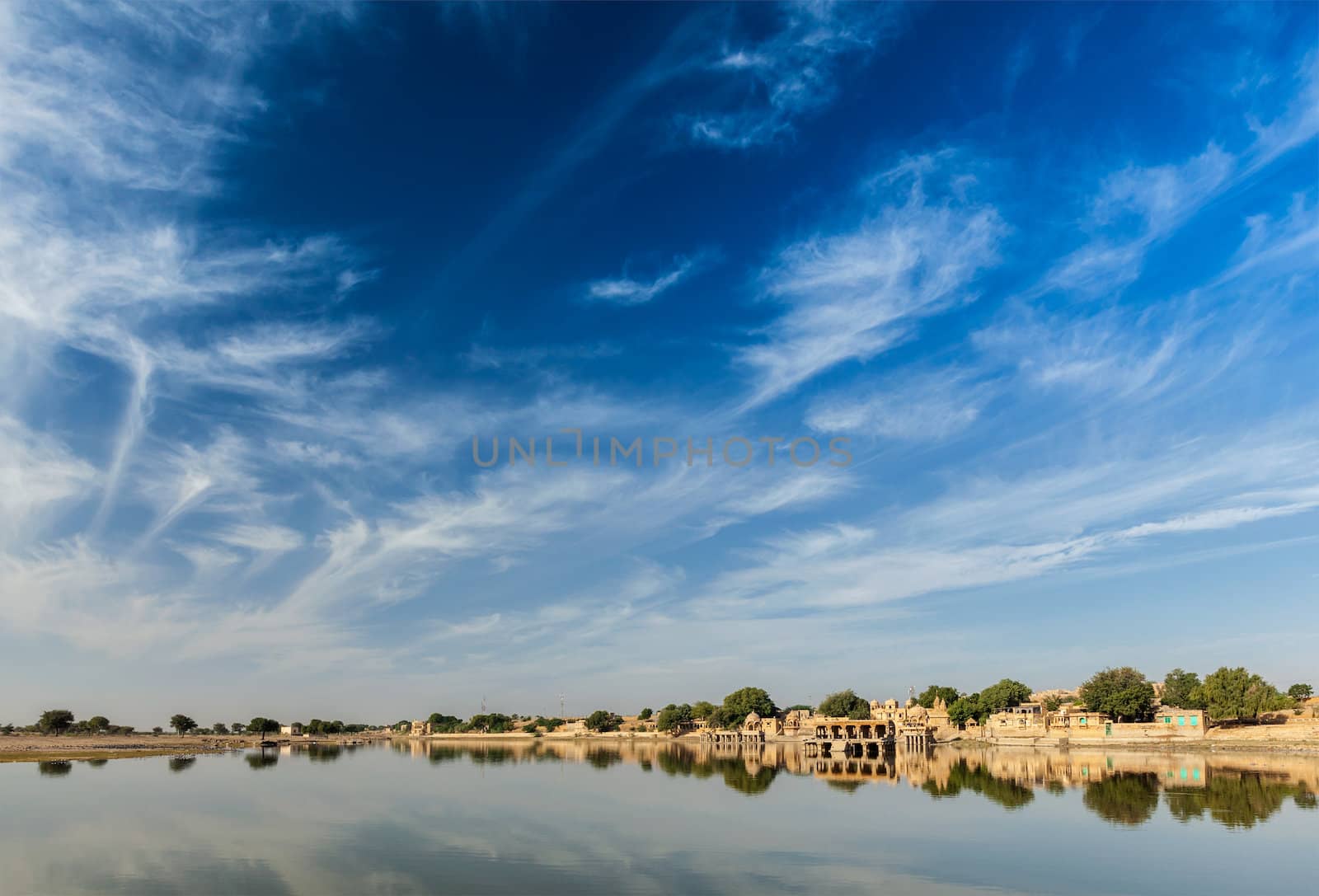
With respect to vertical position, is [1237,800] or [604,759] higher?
[1237,800]

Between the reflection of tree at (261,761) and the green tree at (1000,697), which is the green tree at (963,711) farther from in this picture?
the reflection of tree at (261,761)

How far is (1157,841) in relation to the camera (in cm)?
3288

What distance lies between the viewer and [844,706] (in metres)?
168

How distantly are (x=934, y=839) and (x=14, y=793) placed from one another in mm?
59694

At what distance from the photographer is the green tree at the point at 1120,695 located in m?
107

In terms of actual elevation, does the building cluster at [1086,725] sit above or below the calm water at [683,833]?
below

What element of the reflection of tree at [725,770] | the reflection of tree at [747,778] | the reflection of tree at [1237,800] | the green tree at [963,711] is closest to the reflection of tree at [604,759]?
the reflection of tree at [725,770]

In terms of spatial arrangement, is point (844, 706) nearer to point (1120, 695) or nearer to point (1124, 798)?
point (1120, 695)

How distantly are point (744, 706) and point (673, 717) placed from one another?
2588 centimetres

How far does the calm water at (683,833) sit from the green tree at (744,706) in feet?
326

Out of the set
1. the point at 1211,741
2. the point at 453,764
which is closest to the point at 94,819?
the point at 453,764

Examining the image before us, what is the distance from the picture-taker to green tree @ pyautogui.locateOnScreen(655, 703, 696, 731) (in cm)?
18700

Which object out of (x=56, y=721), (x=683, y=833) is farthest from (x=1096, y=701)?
(x=56, y=721)

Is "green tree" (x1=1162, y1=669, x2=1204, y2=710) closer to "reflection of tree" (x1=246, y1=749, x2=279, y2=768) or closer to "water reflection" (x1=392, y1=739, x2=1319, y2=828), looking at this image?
"water reflection" (x1=392, y1=739, x2=1319, y2=828)
